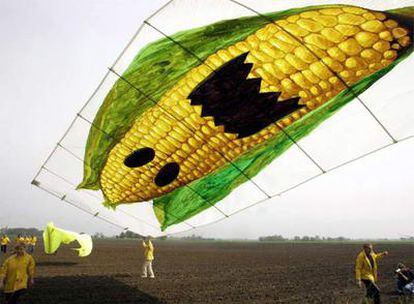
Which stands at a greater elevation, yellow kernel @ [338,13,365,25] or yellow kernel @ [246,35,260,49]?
yellow kernel @ [246,35,260,49]

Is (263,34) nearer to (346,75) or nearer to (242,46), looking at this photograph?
(242,46)

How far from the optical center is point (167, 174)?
6.62 metres

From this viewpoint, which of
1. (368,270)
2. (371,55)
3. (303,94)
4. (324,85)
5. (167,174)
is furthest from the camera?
(368,270)

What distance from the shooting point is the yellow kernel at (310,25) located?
143 inches

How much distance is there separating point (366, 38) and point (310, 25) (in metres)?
0.57

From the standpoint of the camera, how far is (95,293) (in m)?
13.5

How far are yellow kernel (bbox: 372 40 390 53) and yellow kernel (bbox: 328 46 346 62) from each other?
30cm

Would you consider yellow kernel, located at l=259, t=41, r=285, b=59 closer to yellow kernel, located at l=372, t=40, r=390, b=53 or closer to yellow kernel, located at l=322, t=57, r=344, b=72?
yellow kernel, located at l=322, t=57, r=344, b=72

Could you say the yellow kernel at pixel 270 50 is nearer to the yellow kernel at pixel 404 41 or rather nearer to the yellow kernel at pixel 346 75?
the yellow kernel at pixel 346 75

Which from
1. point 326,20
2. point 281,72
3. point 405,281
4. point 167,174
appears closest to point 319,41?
point 326,20

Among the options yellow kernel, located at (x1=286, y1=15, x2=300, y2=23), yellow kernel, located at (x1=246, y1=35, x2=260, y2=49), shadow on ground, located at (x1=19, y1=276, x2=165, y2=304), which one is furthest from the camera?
shadow on ground, located at (x1=19, y1=276, x2=165, y2=304)

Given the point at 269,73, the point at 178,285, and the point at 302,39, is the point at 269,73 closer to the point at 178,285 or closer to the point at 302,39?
the point at 302,39

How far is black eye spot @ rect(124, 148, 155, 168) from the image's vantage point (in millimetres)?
5938

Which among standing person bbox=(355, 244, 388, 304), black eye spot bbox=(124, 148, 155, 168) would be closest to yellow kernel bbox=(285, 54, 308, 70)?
black eye spot bbox=(124, 148, 155, 168)
